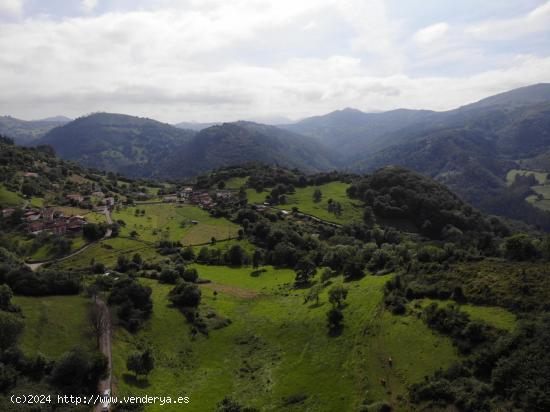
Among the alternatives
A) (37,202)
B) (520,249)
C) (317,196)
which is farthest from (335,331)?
(37,202)

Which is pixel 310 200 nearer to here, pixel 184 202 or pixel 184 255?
pixel 184 202

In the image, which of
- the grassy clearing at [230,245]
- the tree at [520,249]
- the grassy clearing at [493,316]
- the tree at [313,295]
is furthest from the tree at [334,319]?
the grassy clearing at [230,245]

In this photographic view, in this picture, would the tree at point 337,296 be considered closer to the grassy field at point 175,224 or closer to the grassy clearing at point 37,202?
the grassy field at point 175,224

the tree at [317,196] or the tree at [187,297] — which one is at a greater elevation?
the tree at [317,196]

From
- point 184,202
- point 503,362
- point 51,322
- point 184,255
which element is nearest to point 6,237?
point 184,255

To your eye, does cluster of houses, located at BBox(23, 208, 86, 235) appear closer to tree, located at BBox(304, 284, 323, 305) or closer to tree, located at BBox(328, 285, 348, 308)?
tree, located at BBox(304, 284, 323, 305)

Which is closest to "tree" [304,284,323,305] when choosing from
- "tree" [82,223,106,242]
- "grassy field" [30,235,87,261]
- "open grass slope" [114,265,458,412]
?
"open grass slope" [114,265,458,412]

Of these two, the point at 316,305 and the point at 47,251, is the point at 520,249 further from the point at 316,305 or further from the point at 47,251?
the point at 47,251
